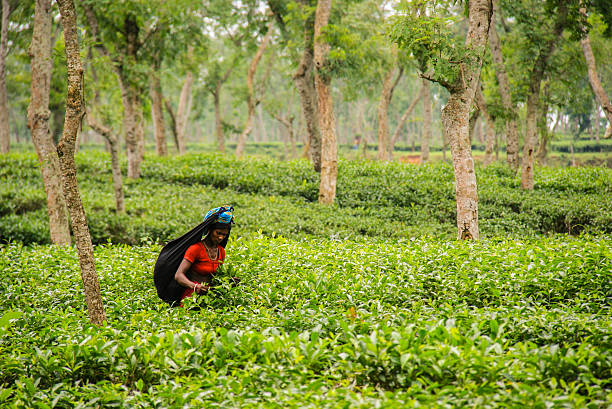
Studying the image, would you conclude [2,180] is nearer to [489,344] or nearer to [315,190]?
[315,190]

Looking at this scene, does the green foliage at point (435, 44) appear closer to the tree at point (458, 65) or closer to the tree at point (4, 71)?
the tree at point (458, 65)

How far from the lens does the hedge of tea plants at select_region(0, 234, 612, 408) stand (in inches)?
127

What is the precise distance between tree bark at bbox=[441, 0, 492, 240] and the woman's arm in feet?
16.7

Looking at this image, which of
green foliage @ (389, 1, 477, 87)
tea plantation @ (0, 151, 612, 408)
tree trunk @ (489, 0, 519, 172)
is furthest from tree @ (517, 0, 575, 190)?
tea plantation @ (0, 151, 612, 408)

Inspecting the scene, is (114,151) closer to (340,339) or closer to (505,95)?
(340,339)

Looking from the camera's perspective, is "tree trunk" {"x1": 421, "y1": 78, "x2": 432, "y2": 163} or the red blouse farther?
"tree trunk" {"x1": 421, "y1": 78, "x2": 432, "y2": 163}

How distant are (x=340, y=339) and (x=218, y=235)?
8.25ft

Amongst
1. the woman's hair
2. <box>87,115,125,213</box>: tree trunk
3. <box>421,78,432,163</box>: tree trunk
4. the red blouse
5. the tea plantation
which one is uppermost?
<box>421,78,432,163</box>: tree trunk

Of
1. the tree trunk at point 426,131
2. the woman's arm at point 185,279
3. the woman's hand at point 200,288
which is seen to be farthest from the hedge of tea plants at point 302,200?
the tree trunk at point 426,131

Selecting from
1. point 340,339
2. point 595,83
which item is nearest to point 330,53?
point 595,83

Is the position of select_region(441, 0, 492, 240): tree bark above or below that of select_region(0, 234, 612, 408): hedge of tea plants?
above

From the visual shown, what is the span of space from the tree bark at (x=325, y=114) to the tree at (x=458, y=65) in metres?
5.27

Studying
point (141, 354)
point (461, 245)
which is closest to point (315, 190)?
point (461, 245)

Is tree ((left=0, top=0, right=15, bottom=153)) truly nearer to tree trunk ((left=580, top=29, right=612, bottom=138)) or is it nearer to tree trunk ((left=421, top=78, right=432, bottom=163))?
tree trunk ((left=421, top=78, right=432, bottom=163))
